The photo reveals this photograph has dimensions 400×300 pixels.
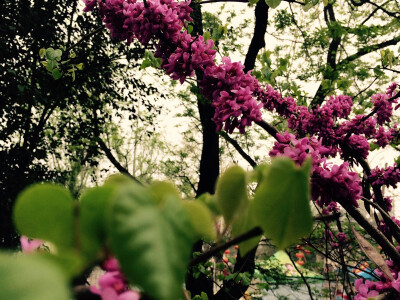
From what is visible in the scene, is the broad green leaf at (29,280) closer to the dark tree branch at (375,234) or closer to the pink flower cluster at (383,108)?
the dark tree branch at (375,234)

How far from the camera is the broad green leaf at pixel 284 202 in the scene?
214mm

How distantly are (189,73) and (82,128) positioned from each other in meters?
5.71

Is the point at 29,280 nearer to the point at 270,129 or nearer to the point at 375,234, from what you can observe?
the point at 375,234

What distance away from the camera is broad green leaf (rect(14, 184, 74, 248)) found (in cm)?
21

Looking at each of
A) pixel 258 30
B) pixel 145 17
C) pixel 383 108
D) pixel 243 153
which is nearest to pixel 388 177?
pixel 383 108

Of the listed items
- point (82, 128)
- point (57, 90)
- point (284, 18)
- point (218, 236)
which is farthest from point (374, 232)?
point (82, 128)

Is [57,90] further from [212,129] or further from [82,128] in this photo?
[212,129]

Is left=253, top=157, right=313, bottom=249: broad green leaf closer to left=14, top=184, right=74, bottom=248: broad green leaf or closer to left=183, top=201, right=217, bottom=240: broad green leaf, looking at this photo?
left=183, top=201, right=217, bottom=240: broad green leaf

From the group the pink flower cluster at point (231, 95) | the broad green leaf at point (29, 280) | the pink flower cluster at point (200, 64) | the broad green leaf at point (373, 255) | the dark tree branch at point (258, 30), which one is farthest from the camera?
the dark tree branch at point (258, 30)

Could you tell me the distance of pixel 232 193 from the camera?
0.27 meters

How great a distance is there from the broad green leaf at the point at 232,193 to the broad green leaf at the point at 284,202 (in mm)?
35

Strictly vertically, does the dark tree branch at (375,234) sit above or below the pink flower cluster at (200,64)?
below

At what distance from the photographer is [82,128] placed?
646 centimetres

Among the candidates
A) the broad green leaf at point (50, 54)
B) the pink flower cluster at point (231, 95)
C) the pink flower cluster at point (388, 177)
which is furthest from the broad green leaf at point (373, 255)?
the broad green leaf at point (50, 54)
